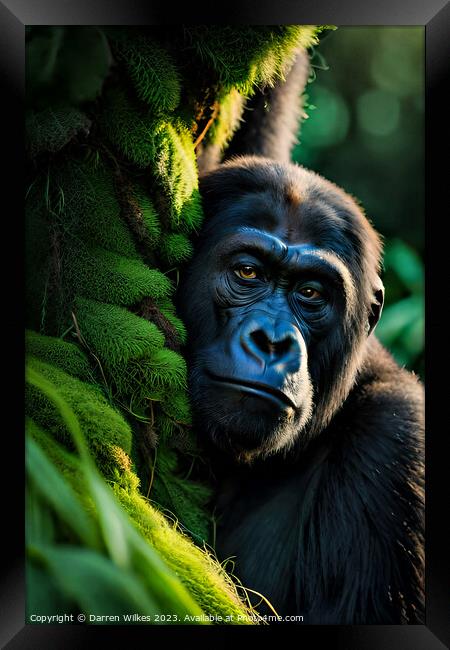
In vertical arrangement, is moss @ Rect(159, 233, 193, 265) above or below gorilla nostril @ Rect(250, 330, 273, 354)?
above

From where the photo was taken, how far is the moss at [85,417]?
2.39 meters

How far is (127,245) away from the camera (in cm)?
277

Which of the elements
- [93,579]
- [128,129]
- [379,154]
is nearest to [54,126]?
[128,129]

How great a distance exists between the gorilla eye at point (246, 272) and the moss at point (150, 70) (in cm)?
72

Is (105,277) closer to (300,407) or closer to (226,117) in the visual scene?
(300,407)

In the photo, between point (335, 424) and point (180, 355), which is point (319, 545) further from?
point (180, 355)

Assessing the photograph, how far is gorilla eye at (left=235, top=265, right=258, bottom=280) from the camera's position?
307 centimetres

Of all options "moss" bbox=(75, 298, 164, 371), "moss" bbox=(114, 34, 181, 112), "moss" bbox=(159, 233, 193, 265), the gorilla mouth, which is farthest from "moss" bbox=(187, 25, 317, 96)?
the gorilla mouth

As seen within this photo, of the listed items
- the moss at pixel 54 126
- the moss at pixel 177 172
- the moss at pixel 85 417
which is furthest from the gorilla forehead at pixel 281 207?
the moss at pixel 85 417

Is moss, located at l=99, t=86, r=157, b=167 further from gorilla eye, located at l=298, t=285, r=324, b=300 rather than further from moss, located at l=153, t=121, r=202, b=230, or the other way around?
gorilla eye, located at l=298, t=285, r=324, b=300

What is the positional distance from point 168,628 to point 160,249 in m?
1.40
